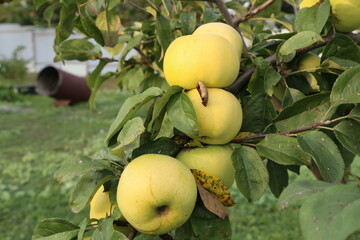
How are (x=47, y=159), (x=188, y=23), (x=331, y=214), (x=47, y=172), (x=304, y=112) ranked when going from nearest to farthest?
1. (x=331, y=214)
2. (x=304, y=112)
3. (x=188, y=23)
4. (x=47, y=172)
5. (x=47, y=159)

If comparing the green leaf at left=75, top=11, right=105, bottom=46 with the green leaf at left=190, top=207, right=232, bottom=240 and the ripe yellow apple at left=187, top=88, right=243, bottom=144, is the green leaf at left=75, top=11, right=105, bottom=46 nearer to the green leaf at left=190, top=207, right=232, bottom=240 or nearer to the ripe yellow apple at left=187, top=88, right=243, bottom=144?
the ripe yellow apple at left=187, top=88, right=243, bottom=144

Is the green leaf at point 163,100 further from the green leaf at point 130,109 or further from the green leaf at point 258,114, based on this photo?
the green leaf at point 258,114

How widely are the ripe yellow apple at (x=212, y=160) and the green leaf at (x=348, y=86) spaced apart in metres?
0.17

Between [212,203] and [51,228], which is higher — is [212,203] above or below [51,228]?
above

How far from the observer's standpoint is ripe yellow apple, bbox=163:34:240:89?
62cm

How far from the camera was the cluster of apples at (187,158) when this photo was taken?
0.55m

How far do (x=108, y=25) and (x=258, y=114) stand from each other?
360 mm

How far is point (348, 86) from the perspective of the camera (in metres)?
0.59

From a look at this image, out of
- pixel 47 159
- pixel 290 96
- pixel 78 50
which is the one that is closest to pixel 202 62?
pixel 290 96

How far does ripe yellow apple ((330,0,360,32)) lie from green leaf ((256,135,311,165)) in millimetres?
256

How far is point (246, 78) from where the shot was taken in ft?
2.41

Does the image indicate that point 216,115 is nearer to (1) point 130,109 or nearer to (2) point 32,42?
(1) point 130,109

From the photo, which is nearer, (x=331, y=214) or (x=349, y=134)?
(x=331, y=214)

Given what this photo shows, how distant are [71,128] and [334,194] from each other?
4920 mm
